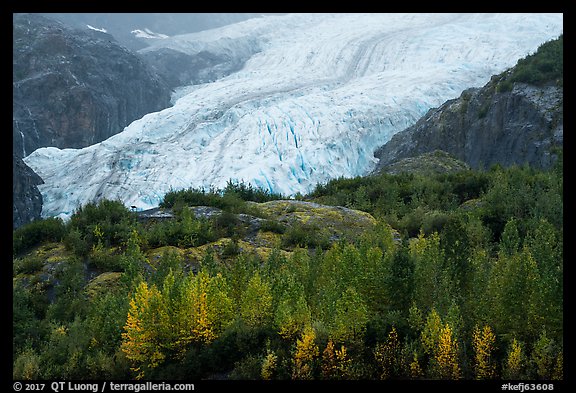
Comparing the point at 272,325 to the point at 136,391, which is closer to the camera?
the point at 136,391

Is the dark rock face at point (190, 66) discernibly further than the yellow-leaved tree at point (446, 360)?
Yes

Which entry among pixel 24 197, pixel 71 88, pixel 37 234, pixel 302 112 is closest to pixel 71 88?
pixel 71 88

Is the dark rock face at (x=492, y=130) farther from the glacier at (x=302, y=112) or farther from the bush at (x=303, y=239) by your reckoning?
the bush at (x=303, y=239)

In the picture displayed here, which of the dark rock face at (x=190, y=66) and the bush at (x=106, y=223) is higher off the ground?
the bush at (x=106, y=223)

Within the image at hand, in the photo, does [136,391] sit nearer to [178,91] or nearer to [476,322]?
[476,322]

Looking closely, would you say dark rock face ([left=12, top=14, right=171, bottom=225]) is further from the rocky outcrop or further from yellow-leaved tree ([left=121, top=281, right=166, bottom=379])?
yellow-leaved tree ([left=121, top=281, right=166, bottom=379])

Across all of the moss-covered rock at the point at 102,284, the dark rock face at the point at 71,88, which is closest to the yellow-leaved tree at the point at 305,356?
the moss-covered rock at the point at 102,284

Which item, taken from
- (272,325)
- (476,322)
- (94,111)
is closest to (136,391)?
(272,325)
